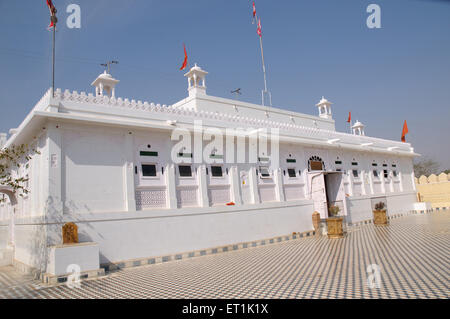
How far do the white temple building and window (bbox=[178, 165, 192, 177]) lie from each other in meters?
0.04

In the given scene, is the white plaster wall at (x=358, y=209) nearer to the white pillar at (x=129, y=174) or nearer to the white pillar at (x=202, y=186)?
the white pillar at (x=202, y=186)

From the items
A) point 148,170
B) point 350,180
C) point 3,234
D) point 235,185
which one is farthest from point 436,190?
point 3,234

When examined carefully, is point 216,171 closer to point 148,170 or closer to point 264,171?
point 264,171

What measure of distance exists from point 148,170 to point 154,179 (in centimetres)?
32

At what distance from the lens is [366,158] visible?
18672mm

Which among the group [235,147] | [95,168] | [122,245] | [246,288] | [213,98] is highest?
[213,98]

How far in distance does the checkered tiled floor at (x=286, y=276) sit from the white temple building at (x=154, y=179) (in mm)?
920

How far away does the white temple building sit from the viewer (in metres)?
8.33

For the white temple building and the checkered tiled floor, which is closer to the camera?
the checkered tiled floor

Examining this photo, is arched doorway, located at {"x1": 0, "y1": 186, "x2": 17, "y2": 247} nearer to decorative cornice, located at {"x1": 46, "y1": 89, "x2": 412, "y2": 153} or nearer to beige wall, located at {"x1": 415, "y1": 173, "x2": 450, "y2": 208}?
decorative cornice, located at {"x1": 46, "y1": 89, "x2": 412, "y2": 153}

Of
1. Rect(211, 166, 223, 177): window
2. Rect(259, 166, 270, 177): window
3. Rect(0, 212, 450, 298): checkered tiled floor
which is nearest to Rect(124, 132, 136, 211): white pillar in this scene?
Rect(0, 212, 450, 298): checkered tiled floor

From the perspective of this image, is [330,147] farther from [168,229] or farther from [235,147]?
[168,229]
